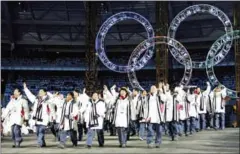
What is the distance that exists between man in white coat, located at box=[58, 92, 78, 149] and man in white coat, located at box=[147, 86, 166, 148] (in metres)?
2.42

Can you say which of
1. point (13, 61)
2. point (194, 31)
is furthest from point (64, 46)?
point (194, 31)

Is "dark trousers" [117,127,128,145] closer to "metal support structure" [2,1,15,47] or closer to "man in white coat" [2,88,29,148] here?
"man in white coat" [2,88,29,148]

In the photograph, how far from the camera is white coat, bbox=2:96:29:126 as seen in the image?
15570mm

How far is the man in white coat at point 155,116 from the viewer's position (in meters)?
14.5

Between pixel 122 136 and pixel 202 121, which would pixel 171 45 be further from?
pixel 122 136

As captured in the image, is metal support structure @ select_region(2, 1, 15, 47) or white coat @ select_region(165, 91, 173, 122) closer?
white coat @ select_region(165, 91, 173, 122)

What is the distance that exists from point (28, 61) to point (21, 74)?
2.53m

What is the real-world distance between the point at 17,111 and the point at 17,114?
99 millimetres

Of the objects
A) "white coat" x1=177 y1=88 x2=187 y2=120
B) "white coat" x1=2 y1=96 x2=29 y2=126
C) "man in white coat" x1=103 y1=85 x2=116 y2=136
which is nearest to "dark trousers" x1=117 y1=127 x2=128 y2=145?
"white coat" x1=2 y1=96 x2=29 y2=126

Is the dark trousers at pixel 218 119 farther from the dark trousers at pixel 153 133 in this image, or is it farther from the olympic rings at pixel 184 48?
the dark trousers at pixel 153 133

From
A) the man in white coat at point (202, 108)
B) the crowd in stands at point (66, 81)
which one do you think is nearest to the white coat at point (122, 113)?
the man in white coat at point (202, 108)

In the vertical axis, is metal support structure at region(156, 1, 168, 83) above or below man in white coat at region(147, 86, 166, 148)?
above

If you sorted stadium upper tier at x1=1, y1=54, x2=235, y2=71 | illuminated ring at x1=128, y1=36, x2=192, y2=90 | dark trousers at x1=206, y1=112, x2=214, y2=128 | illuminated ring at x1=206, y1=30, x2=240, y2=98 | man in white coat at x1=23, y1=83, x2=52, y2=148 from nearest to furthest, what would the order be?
man in white coat at x1=23, y1=83, x2=52, y2=148 → illuminated ring at x1=206, y1=30, x2=240, y2=98 → illuminated ring at x1=128, y1=36, x2=192, y2=90 → dark trousers at x1=206, y1=112, x2=214, y2=128 → stadium upper tier at x1=1, y1=54, x2=235, y2=71

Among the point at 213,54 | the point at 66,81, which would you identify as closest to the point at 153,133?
the point at 213,54
